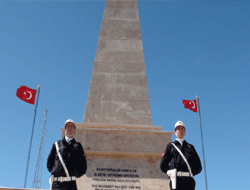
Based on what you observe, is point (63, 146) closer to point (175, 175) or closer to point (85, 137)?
point (175, 175)

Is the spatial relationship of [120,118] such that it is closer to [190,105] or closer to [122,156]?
[122,156]

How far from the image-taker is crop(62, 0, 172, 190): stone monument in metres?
9.07

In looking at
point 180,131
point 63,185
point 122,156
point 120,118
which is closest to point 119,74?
point 120,118

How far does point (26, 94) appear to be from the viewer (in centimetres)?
1631

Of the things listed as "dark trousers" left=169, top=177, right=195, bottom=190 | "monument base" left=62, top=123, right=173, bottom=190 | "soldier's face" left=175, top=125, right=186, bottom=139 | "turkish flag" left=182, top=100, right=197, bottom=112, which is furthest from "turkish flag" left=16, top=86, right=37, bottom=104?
"dark trousers" left=169, top=177, right=195, bottom=190

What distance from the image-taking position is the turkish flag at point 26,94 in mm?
16120

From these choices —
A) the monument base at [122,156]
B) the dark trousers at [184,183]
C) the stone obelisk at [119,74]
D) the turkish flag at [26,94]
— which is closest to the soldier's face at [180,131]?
the dark trousers at [184,183]

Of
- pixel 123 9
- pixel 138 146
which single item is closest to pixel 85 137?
pixel 138 146

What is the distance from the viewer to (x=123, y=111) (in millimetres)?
10789

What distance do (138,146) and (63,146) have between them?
506cm

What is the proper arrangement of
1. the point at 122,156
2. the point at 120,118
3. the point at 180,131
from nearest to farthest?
the point at 180,131 < the point at 122,156 < the point at 120,118

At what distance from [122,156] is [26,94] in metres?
9.13

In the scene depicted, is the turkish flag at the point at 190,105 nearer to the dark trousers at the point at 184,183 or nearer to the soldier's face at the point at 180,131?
the soldier's face at the point at 180,131

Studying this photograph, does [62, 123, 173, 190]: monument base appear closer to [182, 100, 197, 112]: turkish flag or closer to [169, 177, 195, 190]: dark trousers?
[169, 177, 195, 190]: dark trousers
